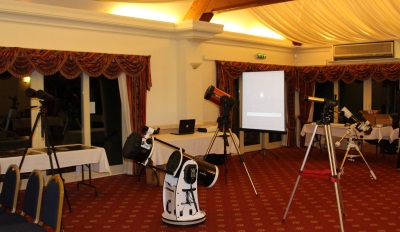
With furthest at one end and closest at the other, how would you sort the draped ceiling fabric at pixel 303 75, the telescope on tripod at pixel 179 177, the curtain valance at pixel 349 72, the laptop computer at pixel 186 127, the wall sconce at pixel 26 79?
the curtain valance at pixel 349 72
the draped ceiling fabric at pixel 303 75
the laptop computer at pixel 186 127
the wall sconce at pixel 26 79
the telescope on tripod at pixel 179 177

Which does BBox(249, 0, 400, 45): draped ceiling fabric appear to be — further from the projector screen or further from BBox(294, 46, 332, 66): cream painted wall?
the projector screen

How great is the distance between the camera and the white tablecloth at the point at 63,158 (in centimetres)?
519

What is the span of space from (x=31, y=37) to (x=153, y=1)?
2000mm

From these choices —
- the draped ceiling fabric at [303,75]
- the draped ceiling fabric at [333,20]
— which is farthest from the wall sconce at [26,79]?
the draped ceiling fabric at [333,20]

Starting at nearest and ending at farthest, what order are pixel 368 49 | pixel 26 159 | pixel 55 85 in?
pixel 26 159 → pixel 55 85 → pixel 368 49

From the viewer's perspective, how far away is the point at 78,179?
696 cm

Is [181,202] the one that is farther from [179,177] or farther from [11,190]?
[11,190]

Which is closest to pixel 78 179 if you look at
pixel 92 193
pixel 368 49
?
pixel 92 193

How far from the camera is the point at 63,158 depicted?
5598 millimetres

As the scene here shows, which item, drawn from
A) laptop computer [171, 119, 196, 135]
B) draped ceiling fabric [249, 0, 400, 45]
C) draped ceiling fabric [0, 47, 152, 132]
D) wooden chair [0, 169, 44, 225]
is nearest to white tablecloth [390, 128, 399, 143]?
draped ceiling fabric [249, 0, 400, 45]

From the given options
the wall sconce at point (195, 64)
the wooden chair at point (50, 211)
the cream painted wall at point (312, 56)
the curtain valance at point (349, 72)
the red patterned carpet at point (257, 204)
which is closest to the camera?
the wooden chair at point (50, 211)

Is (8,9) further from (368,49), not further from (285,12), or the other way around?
(368,49)

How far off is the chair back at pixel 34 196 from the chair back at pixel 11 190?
0.12 m

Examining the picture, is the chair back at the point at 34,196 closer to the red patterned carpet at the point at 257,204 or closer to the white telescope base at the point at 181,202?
the red patterned carpet at the point at 257,204
